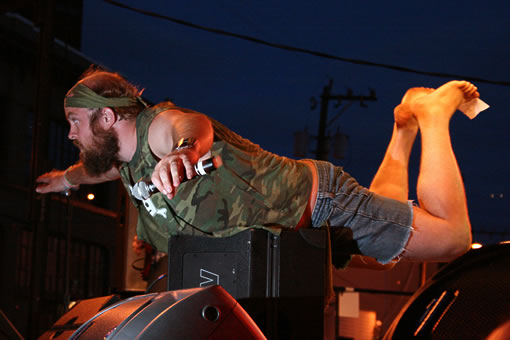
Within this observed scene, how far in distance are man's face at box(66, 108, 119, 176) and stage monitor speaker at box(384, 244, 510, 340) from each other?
1.23m

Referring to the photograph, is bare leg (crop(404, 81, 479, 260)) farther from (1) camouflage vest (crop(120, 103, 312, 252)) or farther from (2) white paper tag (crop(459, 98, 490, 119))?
(1) camouflage vest (crop(120, 103, 312, 252))

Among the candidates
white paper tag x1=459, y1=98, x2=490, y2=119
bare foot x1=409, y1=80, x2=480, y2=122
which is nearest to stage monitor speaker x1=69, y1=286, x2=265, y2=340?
bare foot x1=409, y1=80, x2=480, y2=122

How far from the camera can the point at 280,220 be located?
2.04 m

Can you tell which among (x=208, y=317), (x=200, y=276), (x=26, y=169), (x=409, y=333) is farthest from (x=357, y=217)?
(x=26, y=169)

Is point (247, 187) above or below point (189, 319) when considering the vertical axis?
above

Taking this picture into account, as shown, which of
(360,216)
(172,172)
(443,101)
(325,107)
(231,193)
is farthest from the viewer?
(325,107)

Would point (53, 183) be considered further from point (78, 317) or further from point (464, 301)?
point (464, 301)

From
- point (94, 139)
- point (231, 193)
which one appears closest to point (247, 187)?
point (231, 193)

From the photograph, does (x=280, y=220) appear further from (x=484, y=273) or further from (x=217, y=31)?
(x=217, y=31)

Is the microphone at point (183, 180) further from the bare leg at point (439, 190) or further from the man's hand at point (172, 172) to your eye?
the bare leg at point (439, 190)

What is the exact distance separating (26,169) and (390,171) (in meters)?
11.8

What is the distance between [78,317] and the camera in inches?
103

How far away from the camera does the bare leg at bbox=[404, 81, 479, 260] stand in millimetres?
2259

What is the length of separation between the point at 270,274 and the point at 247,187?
1.12 ft
